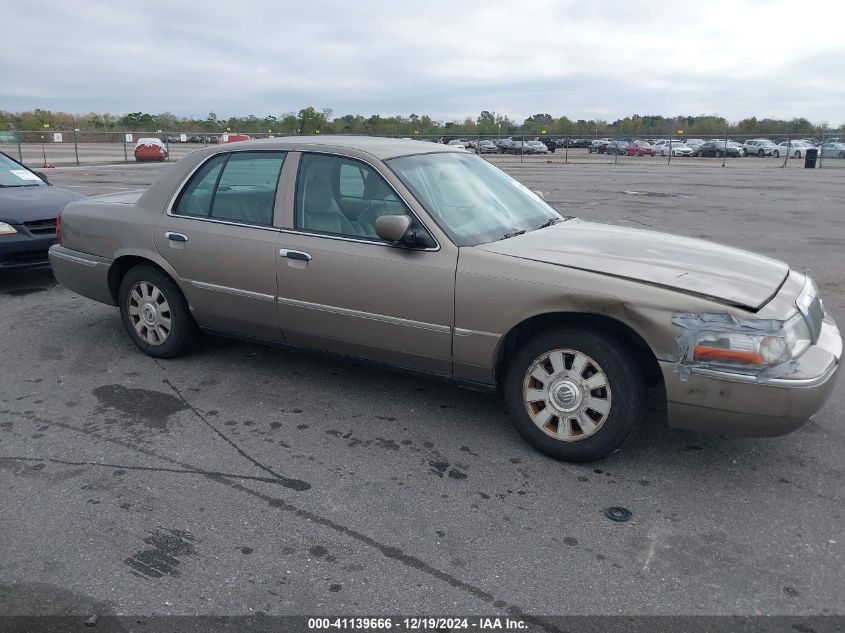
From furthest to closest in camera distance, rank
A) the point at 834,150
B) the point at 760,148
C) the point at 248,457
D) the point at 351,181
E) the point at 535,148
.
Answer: the point at 535,148
the point at 760,148
the point at 834,150
the point at 351,181
the point at 248,457

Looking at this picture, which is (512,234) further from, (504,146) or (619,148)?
(619,148)

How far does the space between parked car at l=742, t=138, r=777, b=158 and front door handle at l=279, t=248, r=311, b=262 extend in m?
53.3

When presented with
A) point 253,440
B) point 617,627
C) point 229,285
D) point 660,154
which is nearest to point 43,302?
point 229,285

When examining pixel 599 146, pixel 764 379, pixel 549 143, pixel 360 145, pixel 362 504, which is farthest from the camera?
pixel 549 143

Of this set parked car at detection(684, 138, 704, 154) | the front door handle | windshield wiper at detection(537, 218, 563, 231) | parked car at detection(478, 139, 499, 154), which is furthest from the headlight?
parked car at detection(684, 138, 704, 154)

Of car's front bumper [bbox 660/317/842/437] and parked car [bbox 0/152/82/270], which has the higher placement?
parked car [bbox 0/152/82/270]

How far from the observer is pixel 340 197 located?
4.57 metres

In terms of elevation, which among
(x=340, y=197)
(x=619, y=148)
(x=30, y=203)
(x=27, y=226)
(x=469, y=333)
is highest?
(x=619, y=148)

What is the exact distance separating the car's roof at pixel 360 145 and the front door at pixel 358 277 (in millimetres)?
109

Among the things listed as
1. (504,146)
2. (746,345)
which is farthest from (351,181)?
(504,146)

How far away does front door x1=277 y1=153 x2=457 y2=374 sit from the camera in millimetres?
4027

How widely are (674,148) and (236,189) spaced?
52466mm

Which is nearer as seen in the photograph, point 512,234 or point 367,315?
point 367,315

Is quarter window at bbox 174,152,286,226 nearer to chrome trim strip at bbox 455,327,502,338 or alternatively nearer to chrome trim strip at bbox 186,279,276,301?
chrome trim strip at bbox 186,279,276,301
